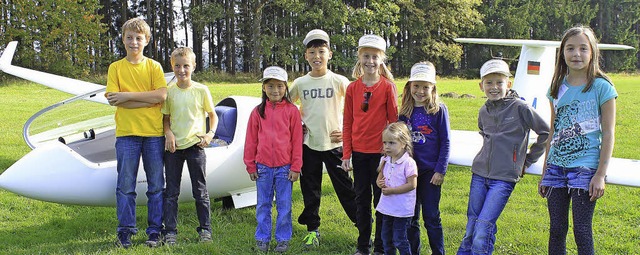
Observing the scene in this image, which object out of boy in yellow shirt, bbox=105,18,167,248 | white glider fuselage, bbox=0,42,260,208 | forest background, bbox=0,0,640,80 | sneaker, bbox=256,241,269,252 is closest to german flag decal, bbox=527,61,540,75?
white glider fuselage, bbox=0,42,260,208

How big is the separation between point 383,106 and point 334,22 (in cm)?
3524

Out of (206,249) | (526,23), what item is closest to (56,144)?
(206,249)

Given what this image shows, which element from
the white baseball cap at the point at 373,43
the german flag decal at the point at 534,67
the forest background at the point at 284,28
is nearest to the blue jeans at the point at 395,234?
the white baseball cap at the point at 373,43

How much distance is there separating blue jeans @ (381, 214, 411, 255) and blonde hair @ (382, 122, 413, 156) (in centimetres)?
49

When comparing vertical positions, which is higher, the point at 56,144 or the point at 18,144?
the point at 56,144

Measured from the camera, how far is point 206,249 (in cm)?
462

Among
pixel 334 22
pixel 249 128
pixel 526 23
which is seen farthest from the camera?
pixel 526 23

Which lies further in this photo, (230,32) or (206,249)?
(230,32)

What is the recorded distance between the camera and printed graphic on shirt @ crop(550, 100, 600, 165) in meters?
3.07

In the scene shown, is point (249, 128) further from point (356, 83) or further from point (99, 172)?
point (99, 172)

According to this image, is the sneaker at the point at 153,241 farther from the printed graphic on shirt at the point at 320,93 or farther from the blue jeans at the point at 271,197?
the printed graphic on shirt at the point at 320,93

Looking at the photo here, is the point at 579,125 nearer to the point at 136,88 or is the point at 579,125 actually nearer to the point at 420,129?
the point at 420,129

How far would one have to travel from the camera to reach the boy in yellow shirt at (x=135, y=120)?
4305 millimetres

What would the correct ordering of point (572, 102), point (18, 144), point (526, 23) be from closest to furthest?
point (572, 102)
point (18, 144)
point (526, 23)
